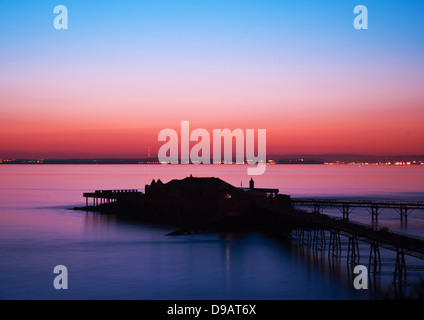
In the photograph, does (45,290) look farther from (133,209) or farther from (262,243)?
(133,209)

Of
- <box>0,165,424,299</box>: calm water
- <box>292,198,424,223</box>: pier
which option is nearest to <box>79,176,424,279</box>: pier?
<box>292,198,424,223</box>: pier

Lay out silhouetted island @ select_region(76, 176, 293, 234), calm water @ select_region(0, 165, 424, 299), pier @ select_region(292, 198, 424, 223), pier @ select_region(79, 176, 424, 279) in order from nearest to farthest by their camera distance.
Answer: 1. calm water @ select_region(0, 165, 424, 299)
2. pier @ select_region(79, 176, 424, 279)
3. silhouetted island @ select_region(76, 176, 293, 234)
4. pier @ select_region(292, 198, 424, 223)

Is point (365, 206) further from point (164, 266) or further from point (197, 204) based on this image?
point (164, 266)

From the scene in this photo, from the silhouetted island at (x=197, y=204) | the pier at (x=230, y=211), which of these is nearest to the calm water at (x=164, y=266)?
the pier at (x=230, y=211)

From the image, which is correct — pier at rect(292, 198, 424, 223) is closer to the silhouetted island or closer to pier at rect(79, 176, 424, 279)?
pier at rect(79, 176, 424, 279)

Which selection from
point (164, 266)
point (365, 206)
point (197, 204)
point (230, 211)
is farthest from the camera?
point (365, 206)

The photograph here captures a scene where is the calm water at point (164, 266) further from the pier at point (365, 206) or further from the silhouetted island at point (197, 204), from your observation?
the silhouetted island at point (197, 204)

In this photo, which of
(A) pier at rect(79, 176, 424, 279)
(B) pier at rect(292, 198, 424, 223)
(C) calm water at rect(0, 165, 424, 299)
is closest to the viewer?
(C) calm water at rect(0, 165, 424, 299)

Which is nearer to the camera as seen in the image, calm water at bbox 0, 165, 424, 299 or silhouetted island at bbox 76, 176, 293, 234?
calm water at bbox 0, 165, 424, 299

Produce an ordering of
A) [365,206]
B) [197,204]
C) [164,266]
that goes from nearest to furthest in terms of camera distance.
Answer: [164,266]
[197,204]
[365,206]

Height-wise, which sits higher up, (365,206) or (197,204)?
(197,204)

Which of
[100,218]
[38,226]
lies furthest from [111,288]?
[100,218]

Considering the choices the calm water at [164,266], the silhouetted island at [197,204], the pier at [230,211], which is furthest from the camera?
the silhouetted island at [197,204]

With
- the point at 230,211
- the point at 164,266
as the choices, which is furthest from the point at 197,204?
the point at 164,266
